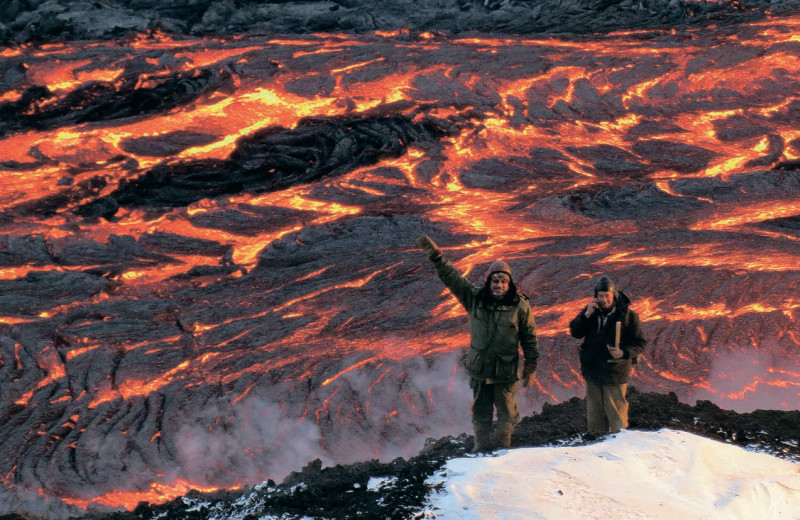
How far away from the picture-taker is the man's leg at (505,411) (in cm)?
625

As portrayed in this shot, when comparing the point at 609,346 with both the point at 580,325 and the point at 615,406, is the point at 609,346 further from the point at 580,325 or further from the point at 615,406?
the point at 615,406

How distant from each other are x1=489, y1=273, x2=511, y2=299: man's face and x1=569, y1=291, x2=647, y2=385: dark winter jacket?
0.58 metres

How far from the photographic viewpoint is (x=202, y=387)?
8.66 m

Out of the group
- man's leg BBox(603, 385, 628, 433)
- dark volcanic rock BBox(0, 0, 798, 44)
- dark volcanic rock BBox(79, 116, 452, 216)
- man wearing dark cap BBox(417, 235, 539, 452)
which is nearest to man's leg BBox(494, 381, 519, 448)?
man wearing dark cap BBox(417, 235, 539, 452)

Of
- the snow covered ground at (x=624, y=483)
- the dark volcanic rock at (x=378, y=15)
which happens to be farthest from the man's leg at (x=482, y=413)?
the dark volcanic rock at (x=378, y=15)

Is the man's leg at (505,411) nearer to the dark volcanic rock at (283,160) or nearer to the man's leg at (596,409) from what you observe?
the man's leg at (596,409)

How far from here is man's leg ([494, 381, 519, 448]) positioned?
625cm

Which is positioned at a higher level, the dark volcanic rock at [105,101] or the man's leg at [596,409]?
the dark volcanic rock at [105,101]

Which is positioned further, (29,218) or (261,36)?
(261,36)

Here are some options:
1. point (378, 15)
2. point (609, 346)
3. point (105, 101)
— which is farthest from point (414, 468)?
point (378, 15)

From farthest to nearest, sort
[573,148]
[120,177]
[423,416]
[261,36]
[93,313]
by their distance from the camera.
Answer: [261,36]
[573,148]
[120,177]
[93,313]
[423,416]

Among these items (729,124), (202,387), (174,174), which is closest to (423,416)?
(202,387)

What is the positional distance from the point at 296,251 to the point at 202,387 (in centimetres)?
246

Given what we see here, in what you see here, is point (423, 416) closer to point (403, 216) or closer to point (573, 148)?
point (403, 216)
